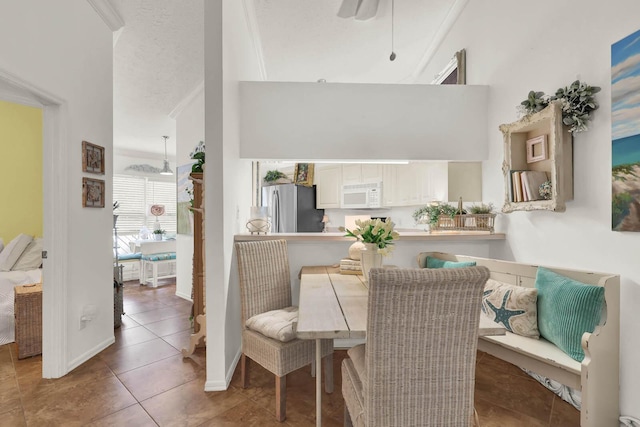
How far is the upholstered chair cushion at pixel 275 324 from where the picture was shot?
176 centimetres

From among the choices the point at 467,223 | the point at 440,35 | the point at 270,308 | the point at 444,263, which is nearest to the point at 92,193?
the point at 270,308

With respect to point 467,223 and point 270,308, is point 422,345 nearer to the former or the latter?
point 270,308

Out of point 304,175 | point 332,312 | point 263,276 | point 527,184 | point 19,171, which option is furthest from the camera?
point 304,175

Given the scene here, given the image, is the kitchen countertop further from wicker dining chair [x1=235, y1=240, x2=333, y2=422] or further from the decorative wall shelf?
the decorative wall shelf

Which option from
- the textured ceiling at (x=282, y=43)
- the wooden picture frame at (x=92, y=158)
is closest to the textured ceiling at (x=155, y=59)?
the textured ceiling at (x=282, y=43)

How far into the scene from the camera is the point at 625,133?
1487 mm

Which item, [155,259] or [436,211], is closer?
[436,211]

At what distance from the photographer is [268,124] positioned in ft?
8.70

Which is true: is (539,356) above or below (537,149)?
below

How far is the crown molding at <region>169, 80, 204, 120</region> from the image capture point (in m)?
3.96

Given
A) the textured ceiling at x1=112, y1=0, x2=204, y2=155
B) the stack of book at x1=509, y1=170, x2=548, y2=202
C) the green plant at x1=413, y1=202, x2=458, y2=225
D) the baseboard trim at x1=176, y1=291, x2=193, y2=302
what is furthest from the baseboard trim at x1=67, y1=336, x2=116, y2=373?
the stack of book at x1=509, y1=170, x2=548, y2=202

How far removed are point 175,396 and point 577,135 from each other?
10.1 ft

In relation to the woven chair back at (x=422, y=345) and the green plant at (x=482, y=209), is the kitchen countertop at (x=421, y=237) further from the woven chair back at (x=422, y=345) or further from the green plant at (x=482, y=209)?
the woven chair back at (x=422, y=345)

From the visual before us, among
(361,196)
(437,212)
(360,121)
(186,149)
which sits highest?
(186,149)
